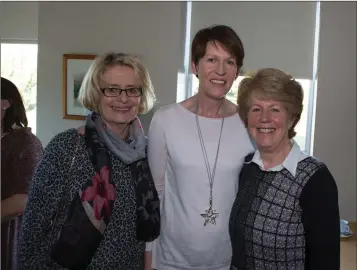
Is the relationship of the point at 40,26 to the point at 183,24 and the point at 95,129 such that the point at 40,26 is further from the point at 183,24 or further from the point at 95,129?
the point at 95,129

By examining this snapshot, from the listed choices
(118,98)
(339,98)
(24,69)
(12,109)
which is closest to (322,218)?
(118,98)

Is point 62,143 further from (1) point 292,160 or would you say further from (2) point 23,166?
(1) point 292,160

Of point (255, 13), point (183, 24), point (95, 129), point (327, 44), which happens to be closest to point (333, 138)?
point (327, 44)

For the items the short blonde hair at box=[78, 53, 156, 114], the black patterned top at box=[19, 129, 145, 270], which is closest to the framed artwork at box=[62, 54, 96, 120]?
the short blonde hair at box=[78, 53, 156, 114]

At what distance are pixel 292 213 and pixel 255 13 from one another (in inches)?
97.5

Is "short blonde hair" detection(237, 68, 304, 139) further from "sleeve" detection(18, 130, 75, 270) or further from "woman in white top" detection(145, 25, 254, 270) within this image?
"sleeve" detection(18, 130, 75, 270)

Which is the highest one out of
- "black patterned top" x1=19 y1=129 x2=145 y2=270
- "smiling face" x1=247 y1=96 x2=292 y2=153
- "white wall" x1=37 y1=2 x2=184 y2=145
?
"white wall" x1=37 y1=2 x2=184 y2=145

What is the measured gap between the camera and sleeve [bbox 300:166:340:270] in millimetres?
1095

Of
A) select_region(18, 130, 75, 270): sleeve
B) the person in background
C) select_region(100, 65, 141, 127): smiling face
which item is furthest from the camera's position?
the person in background

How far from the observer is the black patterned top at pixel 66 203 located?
1203 mm

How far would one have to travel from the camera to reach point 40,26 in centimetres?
362

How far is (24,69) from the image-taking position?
365 cm

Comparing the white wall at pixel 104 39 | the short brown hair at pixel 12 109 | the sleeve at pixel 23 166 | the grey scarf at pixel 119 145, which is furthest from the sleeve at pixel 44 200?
the white wall at pixel 104 39

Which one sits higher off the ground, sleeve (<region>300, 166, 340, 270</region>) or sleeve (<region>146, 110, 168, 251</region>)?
sleeve (<region>146, 110, 168, 251</region>)
